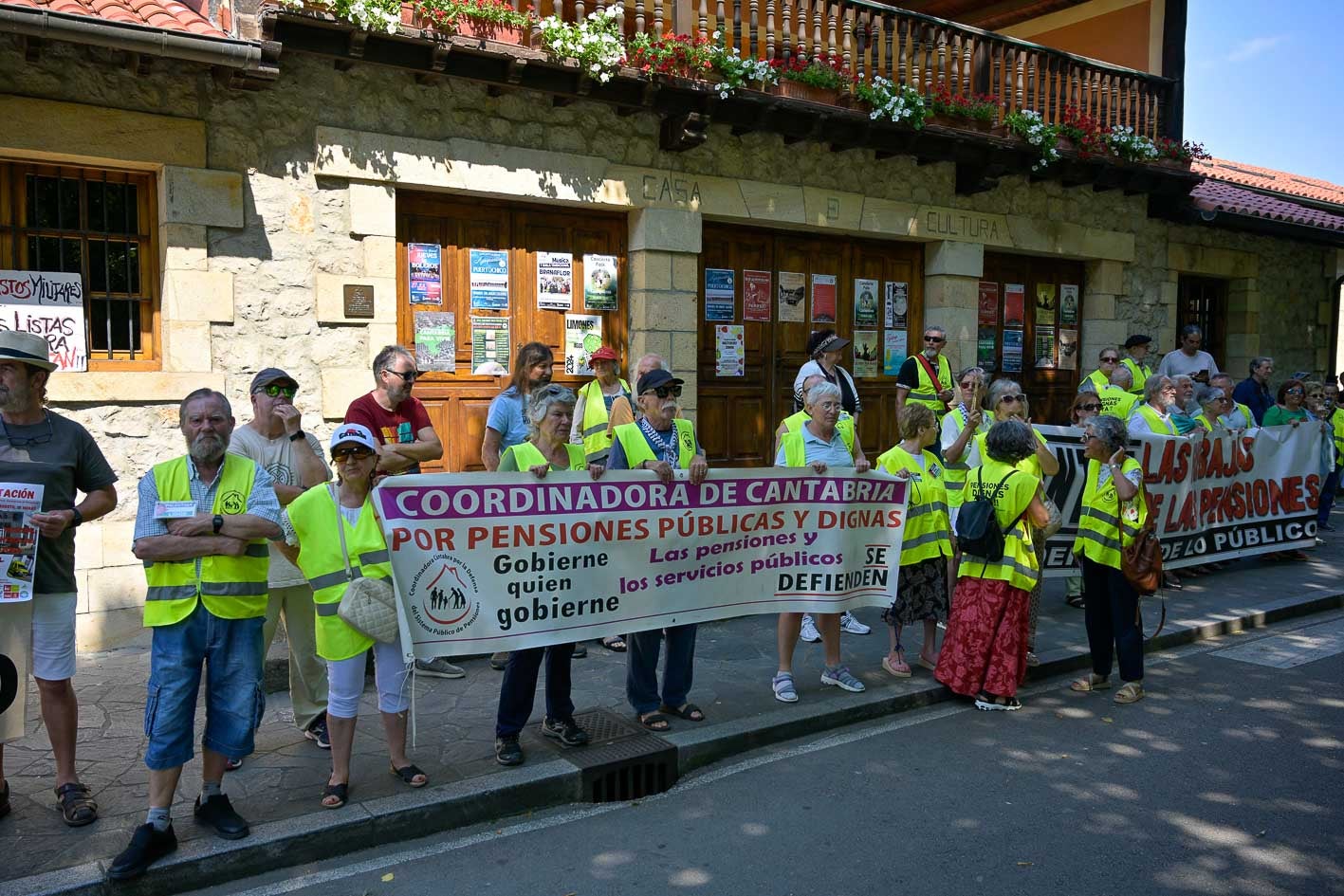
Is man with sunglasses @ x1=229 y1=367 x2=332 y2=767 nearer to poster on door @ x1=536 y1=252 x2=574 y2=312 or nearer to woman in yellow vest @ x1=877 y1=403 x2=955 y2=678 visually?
woman in yellow vest @ x1=877 y1=403 x2=955 y2=678

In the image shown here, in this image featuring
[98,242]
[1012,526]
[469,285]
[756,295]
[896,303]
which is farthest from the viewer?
[896,303]

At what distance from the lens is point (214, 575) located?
4.10 meters

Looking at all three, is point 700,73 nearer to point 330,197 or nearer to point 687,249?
point 687,249

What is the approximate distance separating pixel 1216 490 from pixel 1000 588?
187 inches

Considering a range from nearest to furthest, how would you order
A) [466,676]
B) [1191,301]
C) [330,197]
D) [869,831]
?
[869,831] → [466,676] → [330,197] → [1191,301]

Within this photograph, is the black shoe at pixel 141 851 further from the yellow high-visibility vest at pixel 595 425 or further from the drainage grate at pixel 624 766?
the yellow high-visibility vest at pixel 595 425

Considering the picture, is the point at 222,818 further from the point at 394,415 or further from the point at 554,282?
the point at 554,282

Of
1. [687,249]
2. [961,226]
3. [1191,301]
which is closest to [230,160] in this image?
[687,249]

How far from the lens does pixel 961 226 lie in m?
11.6

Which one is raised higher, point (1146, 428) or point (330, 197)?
point (330, 197)

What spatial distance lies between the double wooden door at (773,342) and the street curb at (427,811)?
4251mm

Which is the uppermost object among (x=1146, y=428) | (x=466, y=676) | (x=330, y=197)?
(x=330, y=197)

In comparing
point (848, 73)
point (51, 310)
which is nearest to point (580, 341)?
point (848, 73)

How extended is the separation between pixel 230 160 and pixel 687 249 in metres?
4.00
